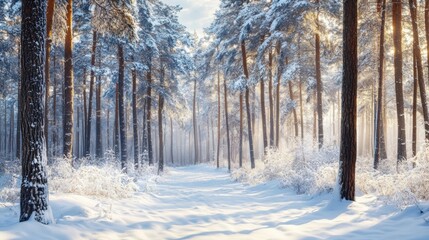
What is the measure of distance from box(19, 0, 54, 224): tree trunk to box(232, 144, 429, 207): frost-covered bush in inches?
265

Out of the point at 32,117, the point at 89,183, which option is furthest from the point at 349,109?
the point at 89,183

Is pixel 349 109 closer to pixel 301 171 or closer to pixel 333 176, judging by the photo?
pixel 333 176

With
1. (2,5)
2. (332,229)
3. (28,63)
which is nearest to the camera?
(28,63)

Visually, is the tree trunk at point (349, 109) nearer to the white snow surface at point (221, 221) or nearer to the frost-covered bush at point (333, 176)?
the white snow surface at point (221, 221)

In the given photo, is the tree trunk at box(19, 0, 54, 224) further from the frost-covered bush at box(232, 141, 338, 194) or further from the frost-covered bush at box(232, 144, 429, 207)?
the frost-covered bush at box(232, 141, 338, 194)

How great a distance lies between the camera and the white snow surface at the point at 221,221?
5.19 metres

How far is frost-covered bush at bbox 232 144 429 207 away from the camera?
6660mm

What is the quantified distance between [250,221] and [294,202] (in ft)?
8.64

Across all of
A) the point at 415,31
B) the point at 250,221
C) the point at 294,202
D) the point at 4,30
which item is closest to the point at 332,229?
the point at 250,221

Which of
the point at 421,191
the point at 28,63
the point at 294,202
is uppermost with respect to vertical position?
the point at 28,63

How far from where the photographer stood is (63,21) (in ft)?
35.4

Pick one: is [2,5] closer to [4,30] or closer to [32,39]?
[4,30]

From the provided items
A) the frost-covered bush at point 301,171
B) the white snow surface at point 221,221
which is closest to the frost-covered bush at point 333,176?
the frost-covered bush at point 301,171

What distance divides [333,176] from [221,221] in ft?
14.1
